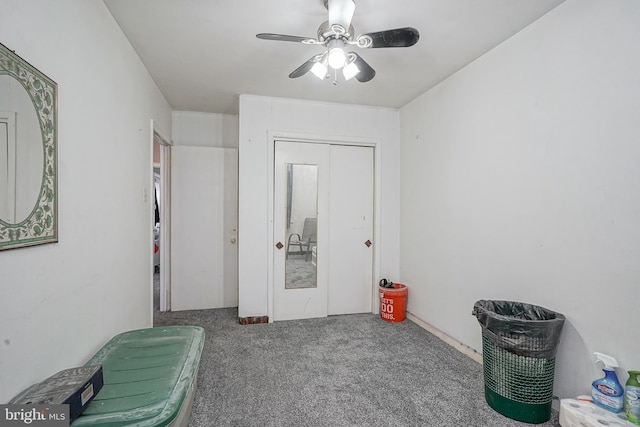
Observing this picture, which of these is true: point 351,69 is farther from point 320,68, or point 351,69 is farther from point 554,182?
point 554,182

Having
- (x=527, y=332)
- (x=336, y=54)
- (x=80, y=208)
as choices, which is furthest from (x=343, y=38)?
(x=527, y=332)

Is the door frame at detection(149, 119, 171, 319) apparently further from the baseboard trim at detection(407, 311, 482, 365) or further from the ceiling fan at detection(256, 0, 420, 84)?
the baseboard trim at detection(407, 311, 482, 365)

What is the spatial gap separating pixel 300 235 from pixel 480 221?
1933mm

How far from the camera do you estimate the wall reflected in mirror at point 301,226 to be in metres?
3.62

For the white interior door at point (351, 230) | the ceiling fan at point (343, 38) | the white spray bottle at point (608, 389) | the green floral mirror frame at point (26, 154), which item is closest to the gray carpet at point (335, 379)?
the white spray bottle at point (608, 389)

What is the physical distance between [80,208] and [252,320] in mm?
2251

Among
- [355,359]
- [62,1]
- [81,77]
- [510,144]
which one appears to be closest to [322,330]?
[355,359]

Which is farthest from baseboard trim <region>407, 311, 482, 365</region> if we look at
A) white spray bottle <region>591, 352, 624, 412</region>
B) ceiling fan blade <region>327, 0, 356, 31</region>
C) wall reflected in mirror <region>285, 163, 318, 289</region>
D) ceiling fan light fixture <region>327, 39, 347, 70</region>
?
ceiling fan blade <region>327, 0, 356, 31</region>

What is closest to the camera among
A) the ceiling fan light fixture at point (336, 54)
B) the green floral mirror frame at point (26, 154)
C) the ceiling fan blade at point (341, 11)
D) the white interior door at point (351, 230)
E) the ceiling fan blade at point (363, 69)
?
the green floral mirror frame at point (26, 154)

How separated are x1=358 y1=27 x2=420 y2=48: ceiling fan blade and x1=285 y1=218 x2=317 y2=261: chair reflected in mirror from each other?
2.19m

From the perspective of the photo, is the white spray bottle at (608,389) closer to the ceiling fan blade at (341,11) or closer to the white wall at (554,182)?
the white wall at (554,182)

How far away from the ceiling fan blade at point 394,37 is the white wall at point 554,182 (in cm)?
98

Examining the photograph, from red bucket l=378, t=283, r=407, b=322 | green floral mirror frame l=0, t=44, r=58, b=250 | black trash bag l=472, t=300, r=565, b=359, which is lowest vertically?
red bucket l=378, t=283, r=407, b=322

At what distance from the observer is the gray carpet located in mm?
1858
